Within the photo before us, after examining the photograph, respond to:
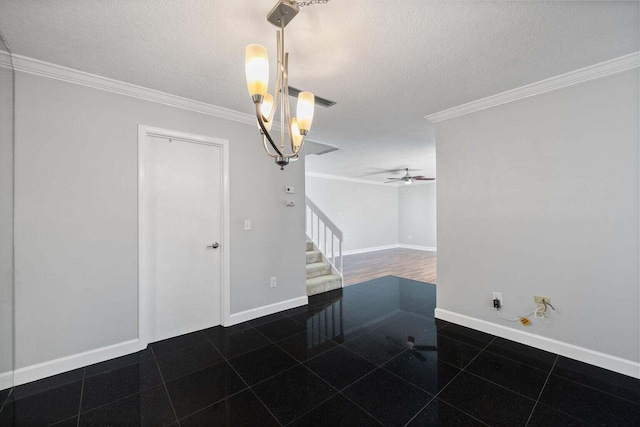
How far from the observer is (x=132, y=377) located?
6.48 feet

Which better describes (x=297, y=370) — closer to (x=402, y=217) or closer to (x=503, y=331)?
(x=503, y=331)

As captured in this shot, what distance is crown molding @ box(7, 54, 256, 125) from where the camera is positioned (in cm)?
190

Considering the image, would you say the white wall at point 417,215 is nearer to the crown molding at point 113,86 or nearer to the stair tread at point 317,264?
the stair tread at point 317,264

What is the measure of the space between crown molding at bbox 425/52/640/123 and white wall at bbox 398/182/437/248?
5969mm

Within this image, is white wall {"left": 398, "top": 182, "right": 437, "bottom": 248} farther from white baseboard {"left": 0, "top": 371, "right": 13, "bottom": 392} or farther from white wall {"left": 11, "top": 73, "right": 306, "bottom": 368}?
white baseboard {"left": 0, "top": 371, "right": 13, "bottom": 392}

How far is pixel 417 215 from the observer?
883 centimetres

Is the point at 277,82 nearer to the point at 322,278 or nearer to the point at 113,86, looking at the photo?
the point at 113,86

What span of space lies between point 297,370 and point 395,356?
0.85 meters

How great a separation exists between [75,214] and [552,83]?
4095 mm

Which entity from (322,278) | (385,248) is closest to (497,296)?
(322,278)

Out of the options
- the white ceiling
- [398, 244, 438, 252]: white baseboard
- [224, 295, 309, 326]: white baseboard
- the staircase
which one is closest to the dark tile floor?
[224, 295, 309, 326]: white baseboard

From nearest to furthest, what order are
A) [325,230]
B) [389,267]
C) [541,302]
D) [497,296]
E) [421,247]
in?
[541,302]
[497,296]
[325,230]
[389,267]
[421,247]

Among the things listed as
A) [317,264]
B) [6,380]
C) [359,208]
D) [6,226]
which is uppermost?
[359,208]

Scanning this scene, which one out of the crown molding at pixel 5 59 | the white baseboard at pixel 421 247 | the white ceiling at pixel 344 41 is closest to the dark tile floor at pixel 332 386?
the crown molding at pixel 5 59
